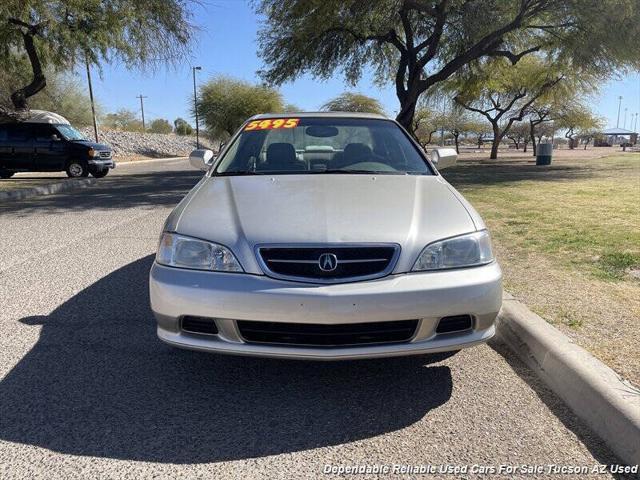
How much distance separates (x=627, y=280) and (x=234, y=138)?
3651 mm

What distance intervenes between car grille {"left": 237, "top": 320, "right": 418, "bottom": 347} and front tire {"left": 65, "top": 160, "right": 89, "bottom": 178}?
17.8 metres

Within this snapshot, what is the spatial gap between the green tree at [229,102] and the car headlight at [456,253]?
45.0 m

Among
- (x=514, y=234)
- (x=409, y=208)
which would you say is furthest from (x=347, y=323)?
(x=514, y=234)

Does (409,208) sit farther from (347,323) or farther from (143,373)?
(143,373)

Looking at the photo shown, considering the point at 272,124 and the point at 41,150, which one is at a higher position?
the point at 272,124

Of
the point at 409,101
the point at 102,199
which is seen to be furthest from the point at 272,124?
the point at 409,101

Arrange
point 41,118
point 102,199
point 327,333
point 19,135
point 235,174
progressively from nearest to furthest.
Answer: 1. point 327,333
2. point 235,174
3. point 102,199
4. point 19,135
5. point 41,118

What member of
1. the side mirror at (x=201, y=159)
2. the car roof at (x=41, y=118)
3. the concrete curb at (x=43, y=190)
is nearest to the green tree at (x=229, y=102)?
the car roof at (x=41, y=118)

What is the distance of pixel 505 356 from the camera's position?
3.38m

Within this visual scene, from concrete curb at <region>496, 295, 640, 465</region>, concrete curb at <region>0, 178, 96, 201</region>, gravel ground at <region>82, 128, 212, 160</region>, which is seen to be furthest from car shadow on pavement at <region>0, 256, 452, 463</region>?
gravel ground at <region>82, 128, 212, 160</region>

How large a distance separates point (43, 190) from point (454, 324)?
1308cm

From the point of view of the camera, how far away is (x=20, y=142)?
1794cm

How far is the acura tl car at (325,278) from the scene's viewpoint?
2.56 metres

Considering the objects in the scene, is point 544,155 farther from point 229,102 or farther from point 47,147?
point 229,102
